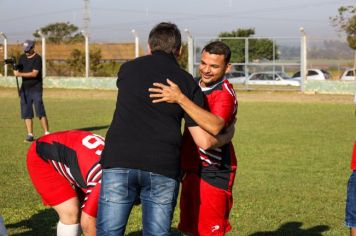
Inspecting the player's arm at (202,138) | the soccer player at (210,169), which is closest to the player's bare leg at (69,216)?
the soccer player at (210,169)

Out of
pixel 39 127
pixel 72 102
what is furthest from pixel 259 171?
pixel 72 102

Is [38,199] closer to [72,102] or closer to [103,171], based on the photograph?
[103,171]

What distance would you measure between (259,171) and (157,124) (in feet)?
21.7

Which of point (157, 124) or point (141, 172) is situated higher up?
point (157, 124)

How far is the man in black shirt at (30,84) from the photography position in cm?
1472

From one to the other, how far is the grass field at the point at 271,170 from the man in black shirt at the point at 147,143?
8.65 ft

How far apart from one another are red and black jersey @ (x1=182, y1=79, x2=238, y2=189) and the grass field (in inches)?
75.2

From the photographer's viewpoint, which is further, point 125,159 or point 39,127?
point 39,127

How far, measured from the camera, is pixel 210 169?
5211 mm

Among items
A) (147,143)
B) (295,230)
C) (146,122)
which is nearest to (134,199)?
(147,143)

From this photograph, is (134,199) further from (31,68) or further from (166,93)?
(31,68)

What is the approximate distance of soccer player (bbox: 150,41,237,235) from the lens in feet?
16.8

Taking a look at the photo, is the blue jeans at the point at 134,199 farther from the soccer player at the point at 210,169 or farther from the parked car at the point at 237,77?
the parked car at the point at 237,77

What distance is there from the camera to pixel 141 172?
4285 millimetres
